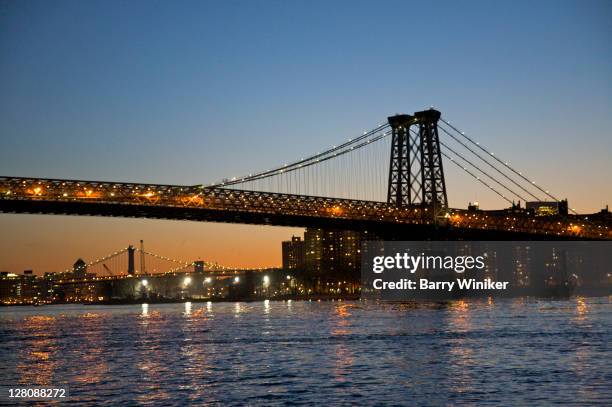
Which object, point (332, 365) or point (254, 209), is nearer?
point (332, 365)

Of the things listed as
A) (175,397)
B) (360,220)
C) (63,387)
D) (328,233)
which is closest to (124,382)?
(63,387)

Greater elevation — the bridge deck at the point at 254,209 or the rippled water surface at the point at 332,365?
the bridge deck at the point at 254,209

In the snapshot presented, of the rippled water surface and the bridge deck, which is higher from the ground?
the bridge deck

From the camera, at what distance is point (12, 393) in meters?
29.0

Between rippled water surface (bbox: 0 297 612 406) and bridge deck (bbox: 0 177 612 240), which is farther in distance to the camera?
bridge deck (bbox: 0 177 612 240)

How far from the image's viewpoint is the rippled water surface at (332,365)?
1098 inches

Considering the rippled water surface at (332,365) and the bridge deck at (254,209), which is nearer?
the rippled water surface at (332,365)

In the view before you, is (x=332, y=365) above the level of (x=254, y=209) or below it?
below

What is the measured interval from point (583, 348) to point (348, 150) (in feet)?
238

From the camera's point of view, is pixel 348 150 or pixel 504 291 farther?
pixel 504 291

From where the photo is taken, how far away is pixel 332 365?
35.8 m

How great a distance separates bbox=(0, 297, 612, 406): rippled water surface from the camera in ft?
91.5

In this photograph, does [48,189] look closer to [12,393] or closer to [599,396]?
[12,393]

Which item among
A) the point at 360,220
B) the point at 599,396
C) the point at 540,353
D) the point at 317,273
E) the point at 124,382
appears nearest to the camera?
the point at 599,396
